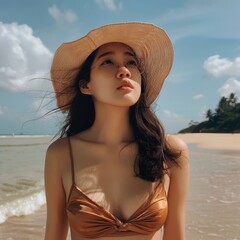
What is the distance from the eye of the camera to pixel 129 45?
6.86 feet

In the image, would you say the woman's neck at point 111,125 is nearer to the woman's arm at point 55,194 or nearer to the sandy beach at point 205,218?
the woman's arm at point 55,194

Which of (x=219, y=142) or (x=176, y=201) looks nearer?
(x=176, y=201)

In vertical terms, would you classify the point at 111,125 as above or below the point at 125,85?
below

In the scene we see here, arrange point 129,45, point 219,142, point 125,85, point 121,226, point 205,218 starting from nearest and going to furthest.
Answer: point 121,226
point 125,85
point 129,45
point 205,218
point 219,142

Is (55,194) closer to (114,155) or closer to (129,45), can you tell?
(114,155)

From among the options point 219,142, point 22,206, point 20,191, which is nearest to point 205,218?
point 22,206

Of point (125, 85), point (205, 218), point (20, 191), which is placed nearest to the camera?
point (125, 85)

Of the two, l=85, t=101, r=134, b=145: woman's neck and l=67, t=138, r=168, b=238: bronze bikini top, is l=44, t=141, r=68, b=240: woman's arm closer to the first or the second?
l=67, t=138, r=168, b=238: bronze bikini top

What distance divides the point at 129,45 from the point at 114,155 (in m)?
0.60

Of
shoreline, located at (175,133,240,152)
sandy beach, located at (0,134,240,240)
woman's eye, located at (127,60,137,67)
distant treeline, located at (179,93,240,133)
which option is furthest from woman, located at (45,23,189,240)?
distant treeline, located at (179,93,240,133)

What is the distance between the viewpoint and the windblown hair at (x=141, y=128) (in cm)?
192

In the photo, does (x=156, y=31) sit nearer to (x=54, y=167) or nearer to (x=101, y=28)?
(x=101, y=28)

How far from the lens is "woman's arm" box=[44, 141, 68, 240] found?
1.90m

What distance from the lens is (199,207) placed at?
603 centimetres
